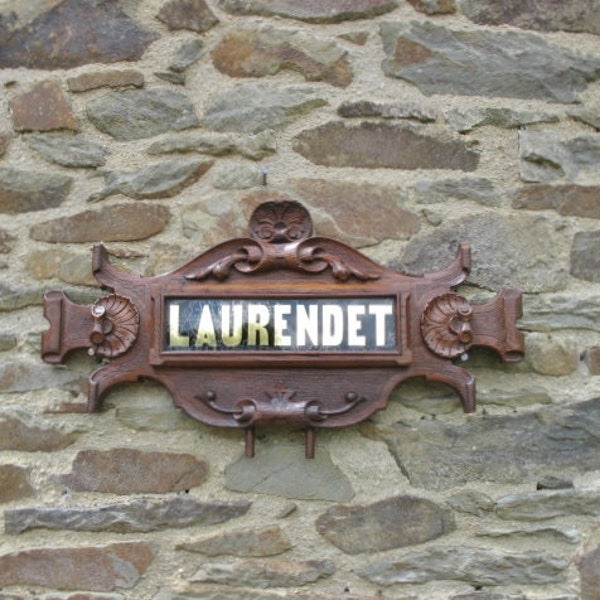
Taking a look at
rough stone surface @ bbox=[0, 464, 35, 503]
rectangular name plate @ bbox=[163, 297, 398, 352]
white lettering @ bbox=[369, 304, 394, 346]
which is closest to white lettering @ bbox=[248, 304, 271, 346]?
rectangular name plate @ bbox=[163, 297, 398, 352]

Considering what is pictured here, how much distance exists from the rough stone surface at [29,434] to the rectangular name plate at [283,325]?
0.32 meters

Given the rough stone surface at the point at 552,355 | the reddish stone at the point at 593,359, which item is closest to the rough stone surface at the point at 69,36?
the rough stone surface at the point at 552,355

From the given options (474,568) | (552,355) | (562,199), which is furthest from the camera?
(562,199)

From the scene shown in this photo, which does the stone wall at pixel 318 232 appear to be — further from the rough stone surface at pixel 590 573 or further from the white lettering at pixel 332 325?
the white lettering at pixel 332 325

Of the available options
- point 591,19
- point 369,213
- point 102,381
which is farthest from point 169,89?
point 591,19

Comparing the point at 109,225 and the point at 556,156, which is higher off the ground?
the point at 556,156

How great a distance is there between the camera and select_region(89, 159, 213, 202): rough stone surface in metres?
2.00

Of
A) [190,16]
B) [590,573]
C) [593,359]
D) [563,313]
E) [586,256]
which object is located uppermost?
[190,16]

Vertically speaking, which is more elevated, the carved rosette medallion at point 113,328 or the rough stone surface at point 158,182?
the rough stone surface at point 158,182

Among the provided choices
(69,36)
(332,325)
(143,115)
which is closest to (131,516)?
(332,325)

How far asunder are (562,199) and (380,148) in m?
0.46

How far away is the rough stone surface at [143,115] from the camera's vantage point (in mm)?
2037

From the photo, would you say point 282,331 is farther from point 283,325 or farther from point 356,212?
point 356,212

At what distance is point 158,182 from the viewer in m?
2.01
